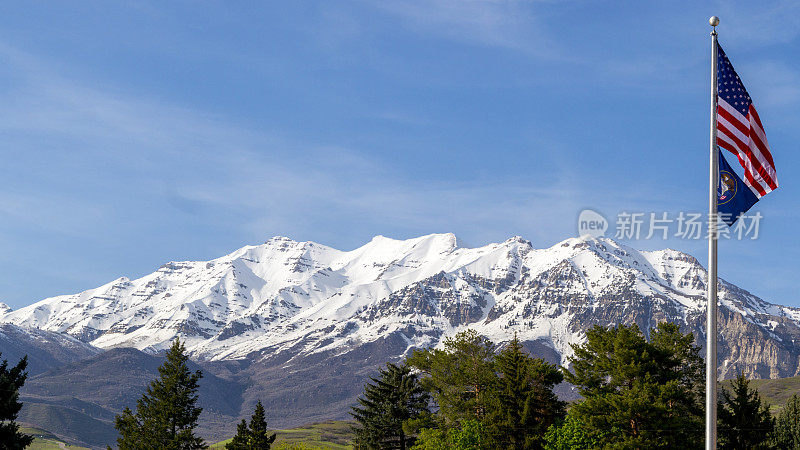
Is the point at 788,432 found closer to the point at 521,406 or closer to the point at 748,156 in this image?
the point at 521,406

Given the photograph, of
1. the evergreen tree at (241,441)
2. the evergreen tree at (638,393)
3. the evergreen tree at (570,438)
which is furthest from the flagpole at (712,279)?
the evergreen tree at (241,441)

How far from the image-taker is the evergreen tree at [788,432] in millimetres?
104581

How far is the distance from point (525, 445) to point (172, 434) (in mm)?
43566

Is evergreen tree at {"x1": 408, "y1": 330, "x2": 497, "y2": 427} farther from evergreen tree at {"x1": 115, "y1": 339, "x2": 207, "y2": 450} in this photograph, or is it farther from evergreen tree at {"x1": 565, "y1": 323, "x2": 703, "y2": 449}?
evergreen tree at {"x1": 115, "y1": 339, "x2": 207, "y2": 450}

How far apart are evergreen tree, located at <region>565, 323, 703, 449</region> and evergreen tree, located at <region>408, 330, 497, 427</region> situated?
37.2ft

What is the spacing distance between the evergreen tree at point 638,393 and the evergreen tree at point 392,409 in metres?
25.6

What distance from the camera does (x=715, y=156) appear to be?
109 ft

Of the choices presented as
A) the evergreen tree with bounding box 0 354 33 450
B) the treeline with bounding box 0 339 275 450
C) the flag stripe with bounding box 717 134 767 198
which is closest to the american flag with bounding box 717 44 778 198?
the flag stripe with bounding box 717 134 767 198

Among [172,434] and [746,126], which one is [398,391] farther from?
[746,126]

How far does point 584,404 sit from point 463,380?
22158mm

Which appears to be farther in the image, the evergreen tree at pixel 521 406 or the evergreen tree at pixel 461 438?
the evergreen tree at pixel 461 438

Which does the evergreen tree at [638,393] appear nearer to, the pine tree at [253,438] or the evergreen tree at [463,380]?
the evergreen tree at [463,380]

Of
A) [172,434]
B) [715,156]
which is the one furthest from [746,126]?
[172,434]

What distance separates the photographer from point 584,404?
294ft
